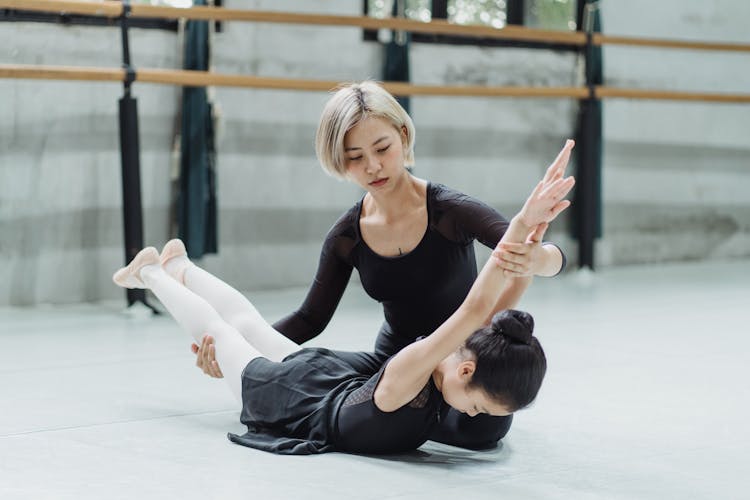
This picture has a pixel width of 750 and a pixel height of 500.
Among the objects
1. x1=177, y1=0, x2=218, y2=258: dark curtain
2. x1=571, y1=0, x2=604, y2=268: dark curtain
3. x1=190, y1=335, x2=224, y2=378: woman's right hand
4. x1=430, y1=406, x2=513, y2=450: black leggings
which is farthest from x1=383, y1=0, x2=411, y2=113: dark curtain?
x1=430, y1=406, x2=513, y2=450: black leggings

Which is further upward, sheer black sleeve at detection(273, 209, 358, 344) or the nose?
the nose

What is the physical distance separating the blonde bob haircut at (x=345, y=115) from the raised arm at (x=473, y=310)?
39 cm

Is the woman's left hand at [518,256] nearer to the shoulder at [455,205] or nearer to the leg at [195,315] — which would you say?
the shoulder at [455,205]

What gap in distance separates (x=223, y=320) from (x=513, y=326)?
0.78 metres

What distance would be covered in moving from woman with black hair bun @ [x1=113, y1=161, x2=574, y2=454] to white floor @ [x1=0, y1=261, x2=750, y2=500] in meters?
0.06

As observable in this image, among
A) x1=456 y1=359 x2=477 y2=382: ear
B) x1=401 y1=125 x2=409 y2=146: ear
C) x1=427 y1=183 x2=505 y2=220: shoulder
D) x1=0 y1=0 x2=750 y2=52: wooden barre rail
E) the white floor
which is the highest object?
x1=0 y1=0 x2=750 y2=52: wooden barre rail

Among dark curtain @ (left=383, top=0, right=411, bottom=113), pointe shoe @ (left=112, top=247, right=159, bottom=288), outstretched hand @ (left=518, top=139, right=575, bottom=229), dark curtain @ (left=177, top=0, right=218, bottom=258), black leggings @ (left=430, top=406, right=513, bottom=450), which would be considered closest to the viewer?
outstretched hand @ (left=518, top=139, right=575, bottom=229)

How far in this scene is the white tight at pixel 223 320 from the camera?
2223 mm

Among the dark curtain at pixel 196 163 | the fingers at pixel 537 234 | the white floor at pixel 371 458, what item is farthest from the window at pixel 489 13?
the fingers at pixel 537 234

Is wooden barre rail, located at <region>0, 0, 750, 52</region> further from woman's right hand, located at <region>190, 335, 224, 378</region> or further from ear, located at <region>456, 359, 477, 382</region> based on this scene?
ear, located at <region>456, 359, 477, 382</region>

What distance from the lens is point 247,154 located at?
445cm

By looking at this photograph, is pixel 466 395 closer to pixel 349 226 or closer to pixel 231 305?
pixel 349 226

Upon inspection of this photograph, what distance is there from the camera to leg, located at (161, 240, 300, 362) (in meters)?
2.31

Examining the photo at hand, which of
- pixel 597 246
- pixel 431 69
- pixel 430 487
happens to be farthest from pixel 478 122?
pixel 430 487
